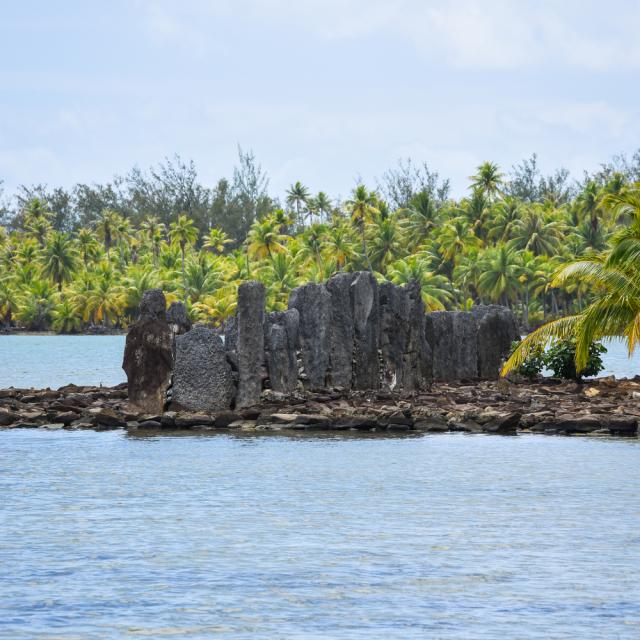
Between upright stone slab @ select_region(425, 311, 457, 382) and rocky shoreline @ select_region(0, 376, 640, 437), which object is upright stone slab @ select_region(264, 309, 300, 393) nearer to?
rocky shoreline @ select_region(0, 376, 640, 437)

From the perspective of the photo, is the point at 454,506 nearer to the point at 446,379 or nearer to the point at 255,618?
the point at 255,618

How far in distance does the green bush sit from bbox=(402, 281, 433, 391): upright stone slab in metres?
4.16

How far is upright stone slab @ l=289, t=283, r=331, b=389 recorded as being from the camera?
26.9 m

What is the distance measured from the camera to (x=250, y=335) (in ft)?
81.5

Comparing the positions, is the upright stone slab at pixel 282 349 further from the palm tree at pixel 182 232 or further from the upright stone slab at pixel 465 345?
the palm tree at pixel 182 232

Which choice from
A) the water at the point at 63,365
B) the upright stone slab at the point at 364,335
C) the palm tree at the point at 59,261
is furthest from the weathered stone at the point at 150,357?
the palm tree at the point at 59,261

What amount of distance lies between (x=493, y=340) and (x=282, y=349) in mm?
10996

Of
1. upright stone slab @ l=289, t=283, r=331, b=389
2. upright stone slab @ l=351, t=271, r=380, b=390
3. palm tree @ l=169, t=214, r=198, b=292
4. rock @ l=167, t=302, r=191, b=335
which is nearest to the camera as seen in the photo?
rock @ l=167, t=302, r=191, b=335

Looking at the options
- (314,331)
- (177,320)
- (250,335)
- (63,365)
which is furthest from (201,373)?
(63,365)

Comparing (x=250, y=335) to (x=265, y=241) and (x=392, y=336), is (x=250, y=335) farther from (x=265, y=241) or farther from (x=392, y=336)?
(x=265, y=241)

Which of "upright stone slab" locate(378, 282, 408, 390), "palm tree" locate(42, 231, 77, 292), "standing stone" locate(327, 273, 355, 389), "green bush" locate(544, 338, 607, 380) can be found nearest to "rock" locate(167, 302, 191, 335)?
"standing stone" locate(327, 273, 355, 389)

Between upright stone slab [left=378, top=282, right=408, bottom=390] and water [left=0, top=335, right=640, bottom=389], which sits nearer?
upright stone slab [left=378, top=282, right=408, bottom=390]

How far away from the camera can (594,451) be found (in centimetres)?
2069

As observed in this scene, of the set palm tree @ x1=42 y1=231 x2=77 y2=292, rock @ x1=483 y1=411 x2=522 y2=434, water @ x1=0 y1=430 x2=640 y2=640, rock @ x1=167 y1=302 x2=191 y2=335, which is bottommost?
water @ x1=0 y1=430 x2=640 y2=640
